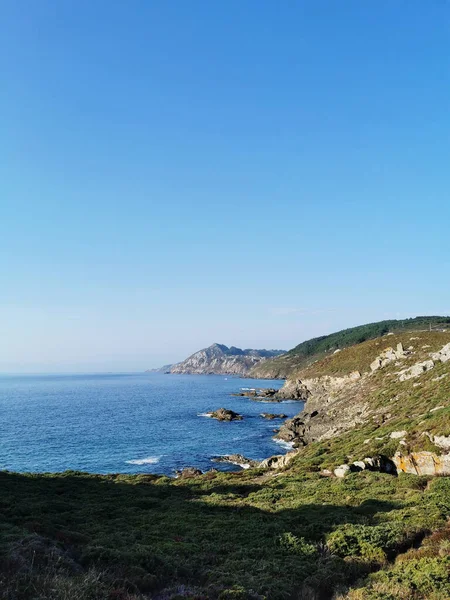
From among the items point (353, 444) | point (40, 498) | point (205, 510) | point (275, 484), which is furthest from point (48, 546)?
point (353, 444)

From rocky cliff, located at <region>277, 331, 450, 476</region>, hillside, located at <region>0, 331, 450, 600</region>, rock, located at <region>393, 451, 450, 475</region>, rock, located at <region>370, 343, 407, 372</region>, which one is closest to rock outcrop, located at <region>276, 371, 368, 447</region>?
rocky cliff, located at <region>277, 331, 450, 476</region>

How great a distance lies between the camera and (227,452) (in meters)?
67.2

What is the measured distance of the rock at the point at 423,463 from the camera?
2855 cm

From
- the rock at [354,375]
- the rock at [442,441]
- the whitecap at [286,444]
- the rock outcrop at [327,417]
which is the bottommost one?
the whitecap at [286,444]

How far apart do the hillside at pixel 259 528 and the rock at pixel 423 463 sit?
10 cm

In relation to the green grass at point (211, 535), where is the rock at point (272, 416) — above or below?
below

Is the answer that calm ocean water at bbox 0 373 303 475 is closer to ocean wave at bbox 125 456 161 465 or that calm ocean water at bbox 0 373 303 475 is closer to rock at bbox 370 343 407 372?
ocean wave at bbox 125 456 161 465

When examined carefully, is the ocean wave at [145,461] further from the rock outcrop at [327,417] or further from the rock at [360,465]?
the rock at [360,465]

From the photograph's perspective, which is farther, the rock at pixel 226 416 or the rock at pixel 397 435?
the rock at pixel 226 416

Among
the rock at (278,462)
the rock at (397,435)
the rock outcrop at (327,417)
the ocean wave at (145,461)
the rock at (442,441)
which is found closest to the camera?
the rock at (442,441)

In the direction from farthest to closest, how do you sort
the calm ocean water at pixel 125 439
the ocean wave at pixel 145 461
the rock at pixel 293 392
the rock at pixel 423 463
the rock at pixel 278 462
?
1. the rock at pixel 293 392
2. the calm ocean water at pixel 125 439
3. the ocean wave at pixel 145 461
4. the rock at pixel 278 462
5. the rock at pixel 423 463

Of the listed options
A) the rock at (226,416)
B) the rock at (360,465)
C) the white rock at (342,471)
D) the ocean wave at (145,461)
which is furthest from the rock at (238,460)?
the rock at (226,416)

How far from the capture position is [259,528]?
20.2 meters

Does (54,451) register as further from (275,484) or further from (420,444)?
(420,444)
